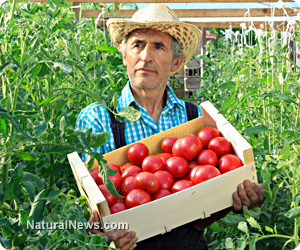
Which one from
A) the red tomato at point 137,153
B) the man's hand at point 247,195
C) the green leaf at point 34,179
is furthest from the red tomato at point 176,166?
the green leaf at point 34,179

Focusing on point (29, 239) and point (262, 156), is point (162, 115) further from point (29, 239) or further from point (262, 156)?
point (29, 239)

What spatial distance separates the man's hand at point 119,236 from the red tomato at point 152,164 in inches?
12.4

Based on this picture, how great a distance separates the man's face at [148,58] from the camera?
216cm

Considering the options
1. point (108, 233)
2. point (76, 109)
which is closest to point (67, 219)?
point (108, 233)

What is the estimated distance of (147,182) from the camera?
5.44 ft

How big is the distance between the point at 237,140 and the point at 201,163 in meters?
0.16

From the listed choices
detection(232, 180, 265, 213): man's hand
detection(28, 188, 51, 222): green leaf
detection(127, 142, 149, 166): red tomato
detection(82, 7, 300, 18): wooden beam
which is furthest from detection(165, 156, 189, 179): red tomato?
detection(82, 7, 300, 18): wooden beam

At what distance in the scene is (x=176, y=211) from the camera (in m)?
1.58

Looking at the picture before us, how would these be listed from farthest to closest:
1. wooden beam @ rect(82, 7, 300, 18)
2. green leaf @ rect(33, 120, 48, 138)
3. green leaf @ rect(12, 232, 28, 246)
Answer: wooden beam @ rect(82, 7, 300, 18) → green leaf @ rect(33, 120, 48, 138) → green leaf @ rect(12, 232, 28, 246)

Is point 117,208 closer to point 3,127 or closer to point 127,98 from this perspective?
point 3,127

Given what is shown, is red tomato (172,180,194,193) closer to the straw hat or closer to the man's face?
the man's face

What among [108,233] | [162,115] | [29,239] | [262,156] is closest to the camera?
[29,239]

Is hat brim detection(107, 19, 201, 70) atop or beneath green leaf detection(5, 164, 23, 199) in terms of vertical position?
atop

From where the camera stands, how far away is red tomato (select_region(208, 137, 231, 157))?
5.96 ft
